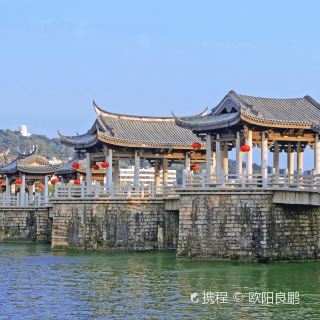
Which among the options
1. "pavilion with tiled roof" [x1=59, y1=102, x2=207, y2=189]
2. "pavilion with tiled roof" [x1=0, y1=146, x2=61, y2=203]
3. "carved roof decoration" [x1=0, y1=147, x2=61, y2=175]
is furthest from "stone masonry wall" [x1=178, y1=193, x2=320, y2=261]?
"carved roof decoration" [x1=0, y1=147, x2=61, y2=175]

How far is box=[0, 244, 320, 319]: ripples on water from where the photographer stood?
2262cm

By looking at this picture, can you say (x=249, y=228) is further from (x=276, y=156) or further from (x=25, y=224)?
(x=25, y=224)

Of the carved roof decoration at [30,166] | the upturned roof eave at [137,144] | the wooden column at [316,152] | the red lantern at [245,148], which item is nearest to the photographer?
the red lantern at [245,148]

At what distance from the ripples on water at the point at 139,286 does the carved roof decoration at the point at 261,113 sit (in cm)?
548

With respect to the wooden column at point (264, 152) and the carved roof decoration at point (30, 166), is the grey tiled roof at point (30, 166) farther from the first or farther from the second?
the wooden column at point (264, 152)

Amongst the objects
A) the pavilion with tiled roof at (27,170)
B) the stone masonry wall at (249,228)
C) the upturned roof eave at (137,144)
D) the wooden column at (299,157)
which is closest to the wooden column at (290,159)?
the wooden column at (299,157)

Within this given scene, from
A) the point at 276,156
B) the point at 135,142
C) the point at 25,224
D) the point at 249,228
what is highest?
the point at 135,142

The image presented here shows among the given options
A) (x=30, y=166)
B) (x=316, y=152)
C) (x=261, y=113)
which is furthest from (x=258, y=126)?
(x=30, y=166)

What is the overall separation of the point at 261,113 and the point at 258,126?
785 mm

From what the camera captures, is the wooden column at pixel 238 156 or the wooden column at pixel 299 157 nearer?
the wooden column at pixel 238 156

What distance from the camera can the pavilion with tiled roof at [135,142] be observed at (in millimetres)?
42884

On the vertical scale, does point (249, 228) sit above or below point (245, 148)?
below

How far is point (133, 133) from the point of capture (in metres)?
44.2

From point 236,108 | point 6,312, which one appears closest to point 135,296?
point 6,312
